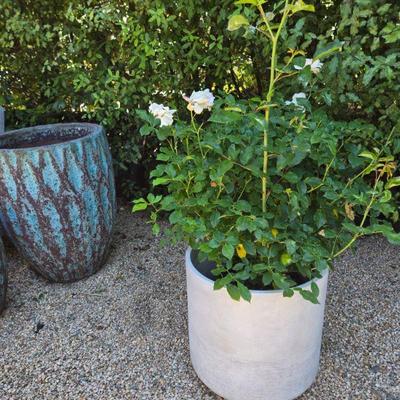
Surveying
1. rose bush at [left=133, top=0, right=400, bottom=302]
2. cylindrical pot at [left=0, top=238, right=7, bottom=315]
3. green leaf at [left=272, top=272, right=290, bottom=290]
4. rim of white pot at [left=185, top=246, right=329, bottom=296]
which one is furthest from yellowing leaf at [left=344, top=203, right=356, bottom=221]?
cylindrical pot at [left=0, top=238, right=7, bottom=315]

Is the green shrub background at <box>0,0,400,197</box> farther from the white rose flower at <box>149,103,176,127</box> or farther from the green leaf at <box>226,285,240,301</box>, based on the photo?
the green leaf at <box>226,285,240,301</box>

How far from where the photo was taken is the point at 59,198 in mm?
1584

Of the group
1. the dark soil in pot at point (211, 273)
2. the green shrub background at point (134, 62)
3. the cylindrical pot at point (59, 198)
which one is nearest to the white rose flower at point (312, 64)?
the green shrub background at point (134, 62)

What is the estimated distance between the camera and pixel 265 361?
44.8 inches

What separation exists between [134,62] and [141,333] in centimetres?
123

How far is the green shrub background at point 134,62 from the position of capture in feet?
5.42

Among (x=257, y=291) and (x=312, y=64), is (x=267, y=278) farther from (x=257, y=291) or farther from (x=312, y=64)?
(x=312, y=64)

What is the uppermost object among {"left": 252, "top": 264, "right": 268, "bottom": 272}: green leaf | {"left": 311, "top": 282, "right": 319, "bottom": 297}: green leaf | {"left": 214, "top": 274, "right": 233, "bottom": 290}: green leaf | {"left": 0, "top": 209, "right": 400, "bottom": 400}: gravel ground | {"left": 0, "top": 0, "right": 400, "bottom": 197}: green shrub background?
{"left": 0, "top": 0, "right": 400, "bottom": 197}: green shrub background

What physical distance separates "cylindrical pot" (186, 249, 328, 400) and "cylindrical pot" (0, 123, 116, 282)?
61 cm

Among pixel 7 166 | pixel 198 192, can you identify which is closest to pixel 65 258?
pixel 7 166

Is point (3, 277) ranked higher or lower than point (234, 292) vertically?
lower

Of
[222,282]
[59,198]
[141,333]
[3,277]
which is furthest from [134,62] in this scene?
[222,282]

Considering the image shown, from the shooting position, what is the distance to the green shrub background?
1.65 metres

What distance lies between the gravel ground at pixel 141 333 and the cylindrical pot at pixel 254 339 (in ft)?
0.39
